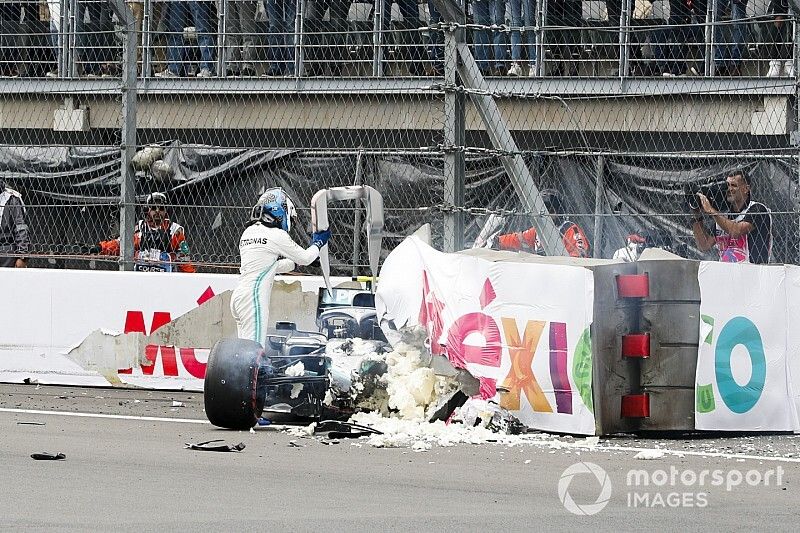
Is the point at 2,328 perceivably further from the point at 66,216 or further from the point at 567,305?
the point at 567,305

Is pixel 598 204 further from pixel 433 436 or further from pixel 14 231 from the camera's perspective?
pixel 14 231

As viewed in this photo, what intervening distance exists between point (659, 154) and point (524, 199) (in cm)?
110

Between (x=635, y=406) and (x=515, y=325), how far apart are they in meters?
0.98

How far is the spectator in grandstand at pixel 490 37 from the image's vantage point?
1501cm

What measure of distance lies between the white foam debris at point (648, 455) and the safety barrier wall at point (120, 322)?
409 centimetres

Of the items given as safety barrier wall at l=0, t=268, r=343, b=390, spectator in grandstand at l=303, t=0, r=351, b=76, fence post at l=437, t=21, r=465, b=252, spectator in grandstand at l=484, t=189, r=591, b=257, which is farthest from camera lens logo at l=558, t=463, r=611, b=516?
spectator in grandstand at l=303, t=0, r=351, b=76

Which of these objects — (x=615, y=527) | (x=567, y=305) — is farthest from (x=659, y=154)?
(x=615, y=527)

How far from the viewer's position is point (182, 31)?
54.7ft

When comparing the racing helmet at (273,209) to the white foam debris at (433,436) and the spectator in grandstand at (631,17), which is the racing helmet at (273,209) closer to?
the white foam debris at (433,436)

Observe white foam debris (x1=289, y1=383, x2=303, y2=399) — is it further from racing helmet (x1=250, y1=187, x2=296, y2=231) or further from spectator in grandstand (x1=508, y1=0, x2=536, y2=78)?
spectator in grandstand (x1=508, y1=0, x2=536, y2=78)

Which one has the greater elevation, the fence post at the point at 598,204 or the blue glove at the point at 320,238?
the fence post at the point at 598,204

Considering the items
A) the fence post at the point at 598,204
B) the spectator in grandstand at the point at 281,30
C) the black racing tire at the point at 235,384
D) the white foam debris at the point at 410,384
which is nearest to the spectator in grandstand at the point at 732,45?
the fence post at the point at 598,204

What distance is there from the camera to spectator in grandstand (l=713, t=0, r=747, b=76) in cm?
1425

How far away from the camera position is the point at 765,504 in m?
7.23
